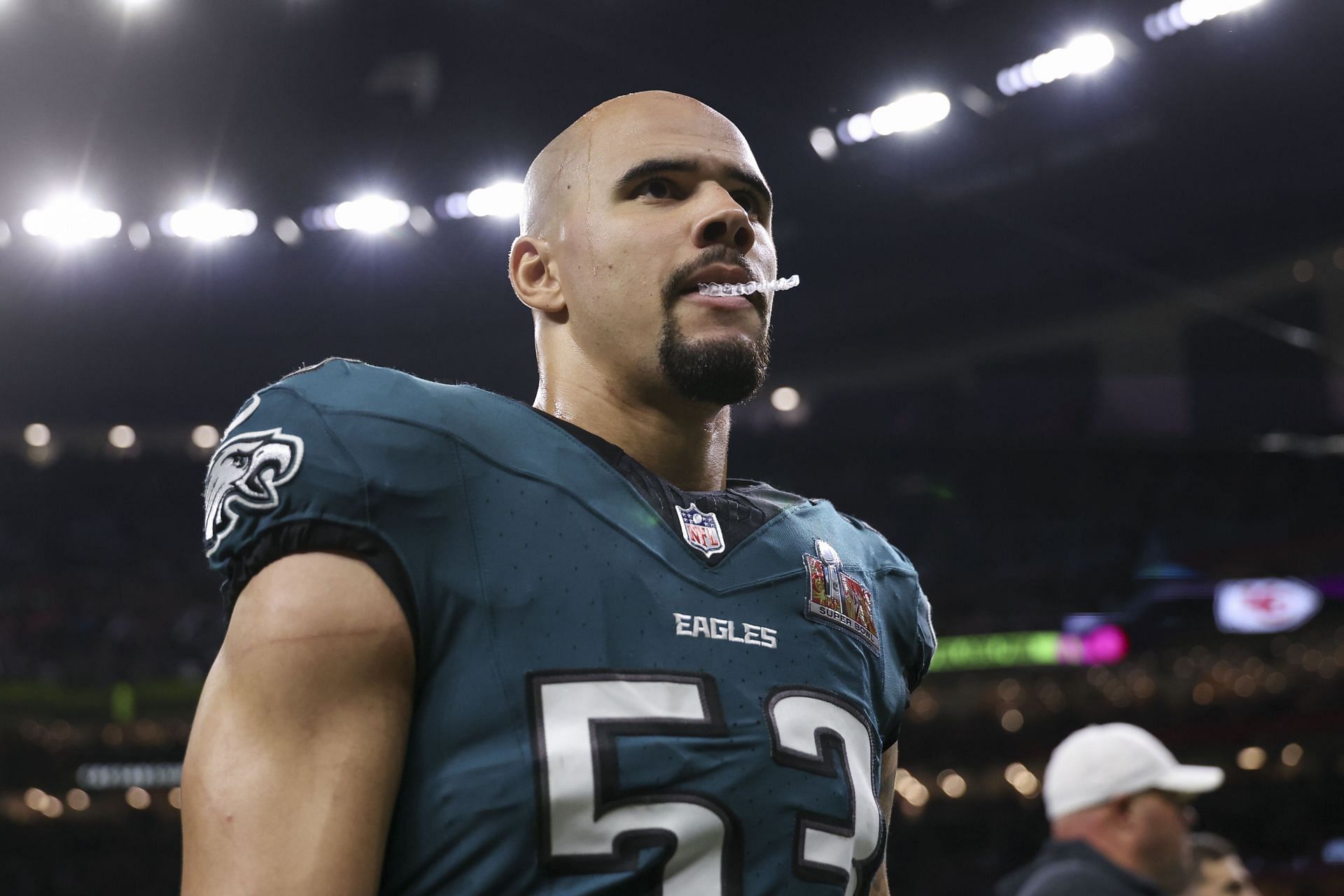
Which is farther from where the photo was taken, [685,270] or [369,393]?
[685,270]

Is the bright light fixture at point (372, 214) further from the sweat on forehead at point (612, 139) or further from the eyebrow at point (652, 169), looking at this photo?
the eyebrow at point (652, 169)

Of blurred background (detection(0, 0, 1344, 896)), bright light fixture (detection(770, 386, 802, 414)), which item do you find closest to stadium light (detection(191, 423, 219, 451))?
blurred background (detection(0, 0, 1344, 896))

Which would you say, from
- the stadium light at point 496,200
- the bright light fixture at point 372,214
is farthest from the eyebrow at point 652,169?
the bright light fixture at point 372,214

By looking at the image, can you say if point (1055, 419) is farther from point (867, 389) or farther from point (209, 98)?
point (209, 98)

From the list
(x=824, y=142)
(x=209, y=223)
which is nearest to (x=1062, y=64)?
(x=824, y=142)

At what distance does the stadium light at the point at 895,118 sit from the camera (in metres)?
5.61

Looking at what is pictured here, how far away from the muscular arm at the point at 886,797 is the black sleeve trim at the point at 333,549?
65 cm

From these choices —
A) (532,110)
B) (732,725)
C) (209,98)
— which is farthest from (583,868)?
(209,98)

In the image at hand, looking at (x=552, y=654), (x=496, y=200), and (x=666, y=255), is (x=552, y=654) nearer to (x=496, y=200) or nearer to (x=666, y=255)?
(x=666, y=255)

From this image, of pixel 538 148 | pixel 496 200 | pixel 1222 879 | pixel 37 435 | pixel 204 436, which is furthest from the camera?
pixel 204 436

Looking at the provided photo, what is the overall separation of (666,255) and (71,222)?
31.4ft

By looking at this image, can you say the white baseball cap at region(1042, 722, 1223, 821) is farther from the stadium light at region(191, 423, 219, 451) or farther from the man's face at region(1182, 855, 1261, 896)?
the stadium light at region(191, 423, 219, 451)

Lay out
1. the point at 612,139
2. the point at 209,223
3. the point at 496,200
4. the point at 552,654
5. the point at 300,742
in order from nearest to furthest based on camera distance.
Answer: the point at 300,742 → the point at 552,654 → the point at 612,139 → the point at 496,200 → the point at 209,223

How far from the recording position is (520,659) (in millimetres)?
1097
